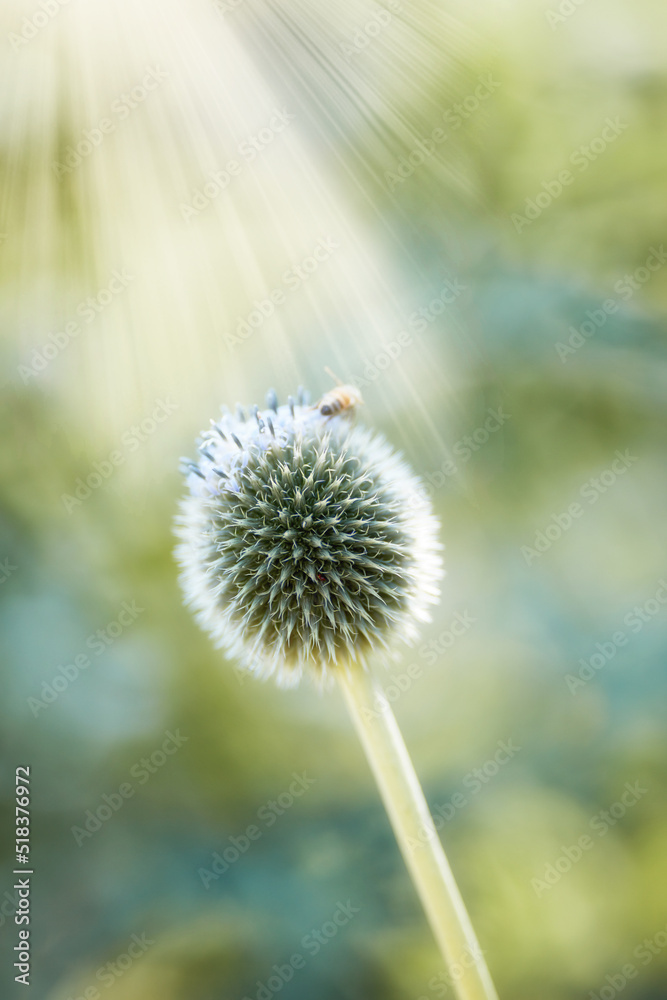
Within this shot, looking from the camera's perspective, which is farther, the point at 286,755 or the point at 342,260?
the point at 342,260

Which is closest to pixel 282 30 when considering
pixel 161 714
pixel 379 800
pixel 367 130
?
pixel 367 130

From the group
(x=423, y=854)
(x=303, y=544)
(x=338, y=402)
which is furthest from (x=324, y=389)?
(x=423, y=854)

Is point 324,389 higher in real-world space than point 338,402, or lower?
lower

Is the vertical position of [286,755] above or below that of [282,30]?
below

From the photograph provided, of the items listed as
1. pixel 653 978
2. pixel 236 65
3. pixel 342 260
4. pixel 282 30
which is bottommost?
pixel 653 978

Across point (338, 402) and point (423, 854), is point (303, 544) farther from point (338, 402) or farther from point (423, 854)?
point (423, 854)

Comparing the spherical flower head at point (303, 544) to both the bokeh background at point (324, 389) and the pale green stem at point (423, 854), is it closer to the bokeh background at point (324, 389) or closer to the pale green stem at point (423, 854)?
the pale green stem at point (423, 854)

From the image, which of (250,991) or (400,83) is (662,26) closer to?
(400,83)

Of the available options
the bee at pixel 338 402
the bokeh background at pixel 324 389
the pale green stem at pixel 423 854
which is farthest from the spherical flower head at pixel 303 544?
the bokeh background at pixel 324 389
